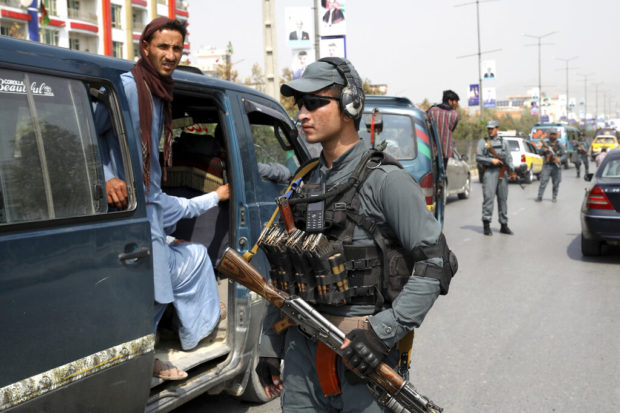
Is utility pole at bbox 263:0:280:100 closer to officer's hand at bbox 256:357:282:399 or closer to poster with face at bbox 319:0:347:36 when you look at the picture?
poster with face at bbox 319:0:347:36

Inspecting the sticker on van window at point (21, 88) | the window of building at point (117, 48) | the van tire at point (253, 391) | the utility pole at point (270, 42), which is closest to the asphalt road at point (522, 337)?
the van tire at point (253, 391)

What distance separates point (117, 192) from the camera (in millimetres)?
3176

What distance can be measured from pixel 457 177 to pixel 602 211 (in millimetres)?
9054

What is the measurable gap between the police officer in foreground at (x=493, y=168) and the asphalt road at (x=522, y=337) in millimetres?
1357

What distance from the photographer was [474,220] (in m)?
14.4

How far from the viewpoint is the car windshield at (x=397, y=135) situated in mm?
9930

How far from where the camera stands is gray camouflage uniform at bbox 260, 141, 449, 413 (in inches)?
94.0

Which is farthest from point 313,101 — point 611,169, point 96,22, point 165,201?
point 96,22

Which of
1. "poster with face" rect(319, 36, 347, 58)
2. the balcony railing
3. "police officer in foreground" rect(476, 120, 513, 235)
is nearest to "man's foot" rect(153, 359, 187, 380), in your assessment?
"police officer in foreground" rect(476, 120, 513, 235)

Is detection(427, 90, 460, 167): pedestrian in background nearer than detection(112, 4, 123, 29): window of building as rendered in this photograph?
Yes

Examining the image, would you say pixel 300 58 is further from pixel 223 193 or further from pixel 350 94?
pixel 350 94

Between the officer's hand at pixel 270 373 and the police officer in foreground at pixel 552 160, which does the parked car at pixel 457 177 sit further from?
the officer's hand at pixel 270 373

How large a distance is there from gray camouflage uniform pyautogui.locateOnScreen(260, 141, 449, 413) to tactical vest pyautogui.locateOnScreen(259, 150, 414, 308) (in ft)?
0.12

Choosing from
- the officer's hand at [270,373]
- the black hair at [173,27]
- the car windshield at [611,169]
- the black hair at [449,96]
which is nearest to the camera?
the officer's hand at [270,373]
